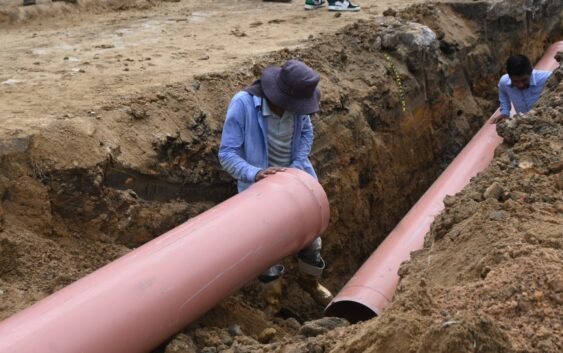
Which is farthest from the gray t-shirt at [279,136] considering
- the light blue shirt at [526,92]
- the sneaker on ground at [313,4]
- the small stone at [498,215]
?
the sneaker on ground at [313,4]

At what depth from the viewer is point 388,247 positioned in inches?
217

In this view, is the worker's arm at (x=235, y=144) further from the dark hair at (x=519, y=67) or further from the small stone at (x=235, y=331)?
the dark hair at (x=519, y=67)

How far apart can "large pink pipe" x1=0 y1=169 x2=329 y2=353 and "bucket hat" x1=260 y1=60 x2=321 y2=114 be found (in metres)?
→ 0.51

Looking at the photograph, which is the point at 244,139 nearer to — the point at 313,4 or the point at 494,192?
the point at 494,192

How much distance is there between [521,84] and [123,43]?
4.22m

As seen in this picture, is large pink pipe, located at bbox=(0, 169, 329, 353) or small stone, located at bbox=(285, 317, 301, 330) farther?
small stone, located at bbox=(285, 317, 301, 330)

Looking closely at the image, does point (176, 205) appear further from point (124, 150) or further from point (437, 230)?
point (437, 230)

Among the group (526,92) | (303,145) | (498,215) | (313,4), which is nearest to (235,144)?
(303,145)

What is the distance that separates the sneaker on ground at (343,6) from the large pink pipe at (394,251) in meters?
3.01

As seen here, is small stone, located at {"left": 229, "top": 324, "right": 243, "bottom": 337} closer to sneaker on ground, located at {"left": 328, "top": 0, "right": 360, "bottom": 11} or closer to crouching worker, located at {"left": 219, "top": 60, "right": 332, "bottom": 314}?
crouching worker, located at {"left": 219, "top": 60, "right": 332, "bottom": 314}

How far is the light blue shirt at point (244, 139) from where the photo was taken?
5.00 metres

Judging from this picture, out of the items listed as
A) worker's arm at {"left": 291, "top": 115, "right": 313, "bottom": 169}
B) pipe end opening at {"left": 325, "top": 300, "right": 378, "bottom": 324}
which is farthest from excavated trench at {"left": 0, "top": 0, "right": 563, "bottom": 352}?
worker's arm at {"left": 291, "top": 115, "right": 313, "bottom": 169}

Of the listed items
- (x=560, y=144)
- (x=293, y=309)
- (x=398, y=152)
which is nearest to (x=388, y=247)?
(x=293, y=309)

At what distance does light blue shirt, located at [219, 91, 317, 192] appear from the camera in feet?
16.4
